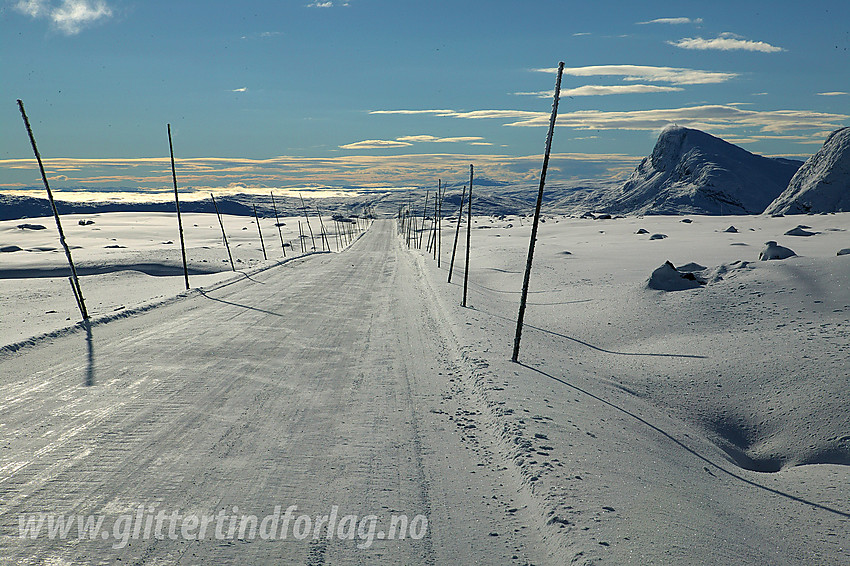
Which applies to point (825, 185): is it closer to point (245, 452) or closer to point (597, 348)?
point (597, 348)

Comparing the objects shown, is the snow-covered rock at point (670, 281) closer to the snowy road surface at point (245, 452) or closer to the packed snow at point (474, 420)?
the packed snow at point (474, 420)

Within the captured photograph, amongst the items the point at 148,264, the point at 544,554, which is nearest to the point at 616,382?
the point at 544,554

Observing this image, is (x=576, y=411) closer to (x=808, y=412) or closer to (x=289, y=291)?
(x=808, y=412)

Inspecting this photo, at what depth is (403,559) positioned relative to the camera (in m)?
5.00

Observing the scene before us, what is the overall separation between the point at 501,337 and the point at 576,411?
6.01m

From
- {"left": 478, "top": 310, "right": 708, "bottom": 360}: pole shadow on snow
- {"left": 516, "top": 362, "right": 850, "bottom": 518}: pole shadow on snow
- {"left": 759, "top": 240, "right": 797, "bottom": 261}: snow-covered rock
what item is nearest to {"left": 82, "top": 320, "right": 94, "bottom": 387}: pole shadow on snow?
{"left": 516, "top": 362, "right": 850, "bottom": 518}: pole shadow on snow

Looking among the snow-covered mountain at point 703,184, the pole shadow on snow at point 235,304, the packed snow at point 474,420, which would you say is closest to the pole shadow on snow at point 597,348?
the packed snow at point 474,420

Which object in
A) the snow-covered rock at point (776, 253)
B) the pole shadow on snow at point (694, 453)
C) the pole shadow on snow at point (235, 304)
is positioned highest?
the snow-covered rock at point (776, 253)

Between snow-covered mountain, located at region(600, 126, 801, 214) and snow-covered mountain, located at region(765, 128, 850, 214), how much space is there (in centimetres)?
5323

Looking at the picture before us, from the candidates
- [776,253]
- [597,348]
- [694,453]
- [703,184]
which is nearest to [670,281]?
[597,348]

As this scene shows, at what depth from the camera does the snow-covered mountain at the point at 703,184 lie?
161000 mm

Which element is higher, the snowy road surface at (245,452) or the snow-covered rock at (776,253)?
the snow-covered rock at (776,253)

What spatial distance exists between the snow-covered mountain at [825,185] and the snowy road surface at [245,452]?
105236 mm

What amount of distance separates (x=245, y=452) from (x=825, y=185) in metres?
115
